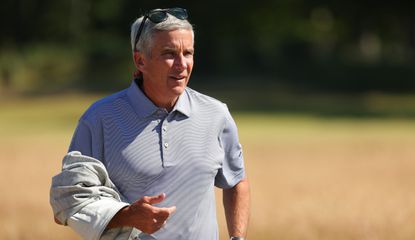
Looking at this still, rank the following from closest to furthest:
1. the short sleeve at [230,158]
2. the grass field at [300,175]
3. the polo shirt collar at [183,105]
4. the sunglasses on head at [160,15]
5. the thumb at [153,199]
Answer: the thumb at [153,199] → the sunglasses on head at [160,15] → the polo shirt collar at [183,105] → the short sleeve at [230,158] → the grass field at [300,175]

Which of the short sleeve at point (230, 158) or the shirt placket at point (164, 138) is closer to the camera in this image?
the shirt placket at point (164, 138)

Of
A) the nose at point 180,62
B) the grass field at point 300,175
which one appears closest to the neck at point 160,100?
the nose at point 180,62

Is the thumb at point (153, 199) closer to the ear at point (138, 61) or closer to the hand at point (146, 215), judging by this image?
the hand at point (146, 215)

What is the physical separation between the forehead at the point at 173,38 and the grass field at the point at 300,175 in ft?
16.1

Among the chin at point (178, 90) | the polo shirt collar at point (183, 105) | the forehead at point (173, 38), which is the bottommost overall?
the polo shirt collar at point (183, 105)

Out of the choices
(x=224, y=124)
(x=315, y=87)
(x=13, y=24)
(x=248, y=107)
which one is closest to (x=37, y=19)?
(x=13, y=24)

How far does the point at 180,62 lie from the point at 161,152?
0.29 m

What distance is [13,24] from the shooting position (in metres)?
54.9

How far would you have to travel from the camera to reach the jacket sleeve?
336 centimetres

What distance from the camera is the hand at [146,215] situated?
3.27m

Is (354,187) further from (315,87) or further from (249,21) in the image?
(249,21)

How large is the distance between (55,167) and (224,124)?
45.8 feet

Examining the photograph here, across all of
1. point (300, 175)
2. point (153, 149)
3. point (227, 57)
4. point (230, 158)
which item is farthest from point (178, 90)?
point (227, 57)

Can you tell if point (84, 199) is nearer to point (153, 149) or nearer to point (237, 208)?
point (153, 149)
